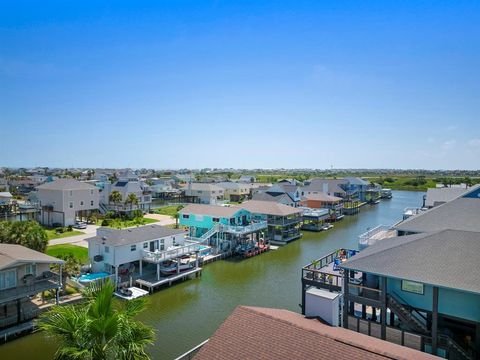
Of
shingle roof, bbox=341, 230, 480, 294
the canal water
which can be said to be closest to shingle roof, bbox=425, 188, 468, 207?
the canal water

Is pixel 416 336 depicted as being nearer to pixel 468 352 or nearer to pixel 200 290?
pixel 468 352

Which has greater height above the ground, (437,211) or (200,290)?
(437,211)

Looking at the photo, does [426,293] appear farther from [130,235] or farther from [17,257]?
[130,235]

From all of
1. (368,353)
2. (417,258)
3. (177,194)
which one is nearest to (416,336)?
(417,258)

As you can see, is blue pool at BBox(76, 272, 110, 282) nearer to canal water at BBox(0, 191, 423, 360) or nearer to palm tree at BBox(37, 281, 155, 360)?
canal water at BBox(0, 191, 423, 360)

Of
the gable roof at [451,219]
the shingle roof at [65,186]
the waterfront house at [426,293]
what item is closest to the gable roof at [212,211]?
the shingle roof at [65,186]

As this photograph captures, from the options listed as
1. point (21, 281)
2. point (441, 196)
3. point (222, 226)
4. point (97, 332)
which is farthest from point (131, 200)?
point (97, 332)
